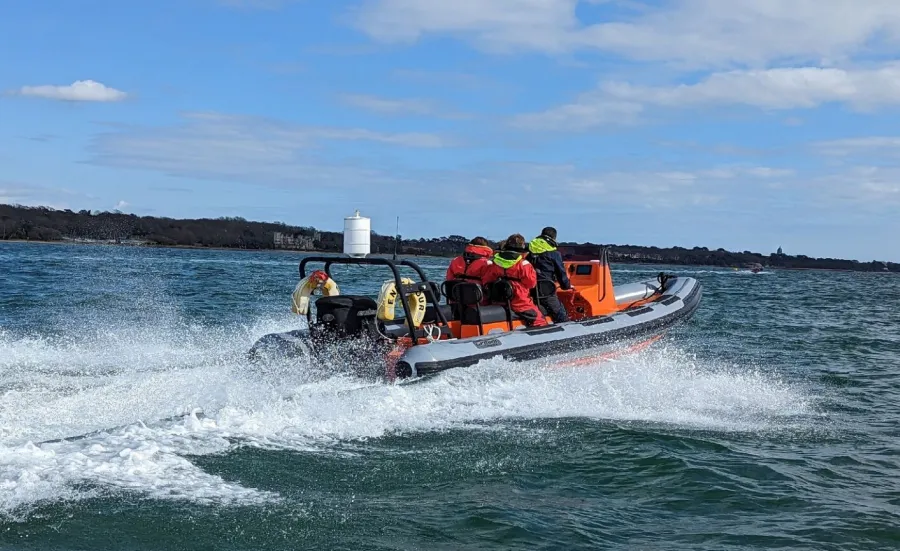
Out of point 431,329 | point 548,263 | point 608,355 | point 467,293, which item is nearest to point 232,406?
point 431,329

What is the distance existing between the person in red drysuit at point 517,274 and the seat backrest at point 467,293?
292 millimetres

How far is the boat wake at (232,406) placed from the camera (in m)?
4.04

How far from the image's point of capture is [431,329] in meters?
7.14

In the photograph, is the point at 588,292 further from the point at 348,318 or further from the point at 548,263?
the point at 348,318

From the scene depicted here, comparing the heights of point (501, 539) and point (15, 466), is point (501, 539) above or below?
below

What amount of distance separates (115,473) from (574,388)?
3898mm

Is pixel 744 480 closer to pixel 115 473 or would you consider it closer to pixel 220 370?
pixel 115 473

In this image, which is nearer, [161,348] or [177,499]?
[177,499]

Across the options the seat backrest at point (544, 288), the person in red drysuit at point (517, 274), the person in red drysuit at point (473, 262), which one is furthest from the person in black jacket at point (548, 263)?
the person in red drysuit at point (473, 262)

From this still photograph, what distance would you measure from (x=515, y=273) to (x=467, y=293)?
51 cm

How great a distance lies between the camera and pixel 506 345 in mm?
7035

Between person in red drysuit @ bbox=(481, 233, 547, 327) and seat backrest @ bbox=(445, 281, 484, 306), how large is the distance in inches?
11.5

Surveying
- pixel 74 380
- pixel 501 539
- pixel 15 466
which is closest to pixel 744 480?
pixel 501 539

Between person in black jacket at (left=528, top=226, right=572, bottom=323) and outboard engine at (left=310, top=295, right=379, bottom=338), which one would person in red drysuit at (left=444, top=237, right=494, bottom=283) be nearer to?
person in black jacket at (left=528, top=226, right=572, bottom=323)
